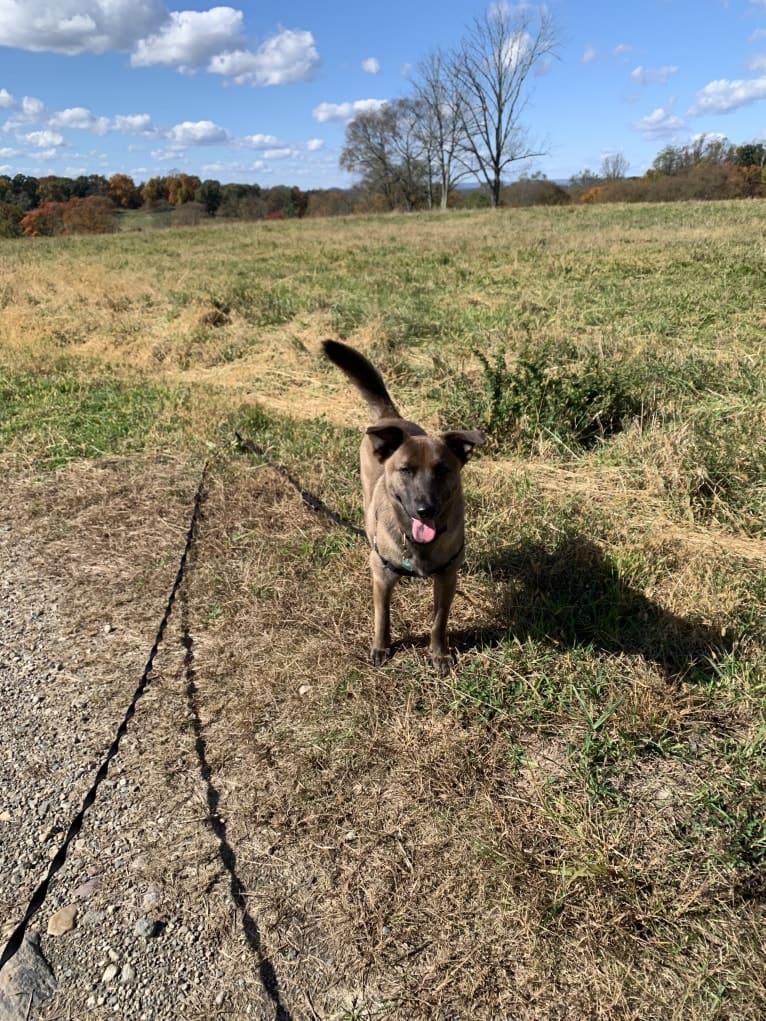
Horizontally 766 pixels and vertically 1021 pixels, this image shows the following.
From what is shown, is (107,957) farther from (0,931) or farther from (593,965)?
(593,965)

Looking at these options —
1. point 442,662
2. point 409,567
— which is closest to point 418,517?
point 409,567

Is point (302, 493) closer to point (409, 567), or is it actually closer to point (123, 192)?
point (409, 567)

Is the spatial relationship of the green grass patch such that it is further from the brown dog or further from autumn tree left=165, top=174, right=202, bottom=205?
autumn tree left=165, top=174, right=202, bottom=205

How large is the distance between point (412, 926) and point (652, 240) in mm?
16454

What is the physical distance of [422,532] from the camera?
110 inches

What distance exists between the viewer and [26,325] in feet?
32.7

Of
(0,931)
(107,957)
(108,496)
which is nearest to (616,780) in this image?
(107,957)

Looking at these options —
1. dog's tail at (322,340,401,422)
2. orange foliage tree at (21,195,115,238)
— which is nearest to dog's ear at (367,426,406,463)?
dog's tail at (322,340,401,422)

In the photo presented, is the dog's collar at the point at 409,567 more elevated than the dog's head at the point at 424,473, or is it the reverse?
the dog's head at the point at 424,473

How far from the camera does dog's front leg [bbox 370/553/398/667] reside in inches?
124

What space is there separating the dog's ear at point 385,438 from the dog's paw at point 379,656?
945mm

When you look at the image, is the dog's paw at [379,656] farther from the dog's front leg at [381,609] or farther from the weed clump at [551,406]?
the weed clump at [551,406]

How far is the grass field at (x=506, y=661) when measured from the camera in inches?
79.9

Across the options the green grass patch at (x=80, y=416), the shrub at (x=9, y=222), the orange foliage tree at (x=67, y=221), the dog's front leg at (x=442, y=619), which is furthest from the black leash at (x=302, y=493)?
the orange foliage tree at (x=67, y=221)
